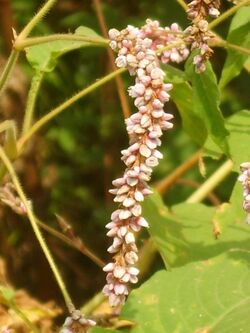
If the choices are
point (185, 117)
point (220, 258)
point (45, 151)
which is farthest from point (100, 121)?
point (220, 258)

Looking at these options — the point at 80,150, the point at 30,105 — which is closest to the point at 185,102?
the point at 30,105

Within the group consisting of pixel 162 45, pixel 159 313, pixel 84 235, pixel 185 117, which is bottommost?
pixel 84 235

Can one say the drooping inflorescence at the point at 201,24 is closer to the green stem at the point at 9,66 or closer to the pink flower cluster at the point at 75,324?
the green stem at the point at 9,66

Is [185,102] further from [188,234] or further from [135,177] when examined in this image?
[135,177]

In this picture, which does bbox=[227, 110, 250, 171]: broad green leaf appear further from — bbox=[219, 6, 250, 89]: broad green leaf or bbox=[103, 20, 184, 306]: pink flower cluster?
bbox=[103, 20, 184, 306]: pink flower cluster

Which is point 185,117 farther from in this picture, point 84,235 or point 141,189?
point 84,235
